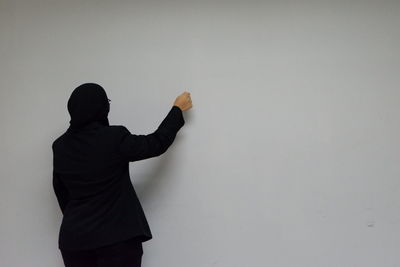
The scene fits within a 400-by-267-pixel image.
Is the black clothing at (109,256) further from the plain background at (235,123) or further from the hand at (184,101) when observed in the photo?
the hand at (184,101)

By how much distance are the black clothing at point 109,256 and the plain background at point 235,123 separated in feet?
1.05

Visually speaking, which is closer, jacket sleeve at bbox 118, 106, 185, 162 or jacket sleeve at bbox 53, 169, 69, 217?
jacket sleeve at bbox 118, 106, 185, 162

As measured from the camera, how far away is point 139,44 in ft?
6.51

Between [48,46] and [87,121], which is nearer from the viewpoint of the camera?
[87,121]

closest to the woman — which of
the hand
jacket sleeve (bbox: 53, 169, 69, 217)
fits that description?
jacket sleeve (bbox: 53, 169, 69, 217)

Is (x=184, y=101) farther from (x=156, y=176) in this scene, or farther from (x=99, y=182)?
(x=99, y=182)

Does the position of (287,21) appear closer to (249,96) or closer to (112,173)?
(249,96)

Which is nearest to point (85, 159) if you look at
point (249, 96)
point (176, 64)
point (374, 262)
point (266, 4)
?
point (176, 64)

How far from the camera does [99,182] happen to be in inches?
61.8

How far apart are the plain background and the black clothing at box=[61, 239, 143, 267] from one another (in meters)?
0.32

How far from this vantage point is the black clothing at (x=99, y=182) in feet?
5.11

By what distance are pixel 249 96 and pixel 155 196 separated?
2.32ft

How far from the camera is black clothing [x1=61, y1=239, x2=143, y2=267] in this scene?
1.57 metres

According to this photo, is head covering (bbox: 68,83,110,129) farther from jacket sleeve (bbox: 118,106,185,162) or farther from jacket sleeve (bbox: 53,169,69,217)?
jacket sleeve (bbox: 53,169,69,217)
